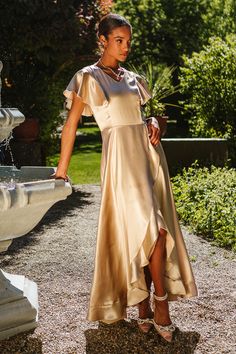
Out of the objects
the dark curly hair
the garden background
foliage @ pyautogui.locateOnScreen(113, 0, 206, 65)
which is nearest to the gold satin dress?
the dark curly hair

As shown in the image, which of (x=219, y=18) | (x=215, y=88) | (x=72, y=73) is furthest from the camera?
(x=219, y=18)

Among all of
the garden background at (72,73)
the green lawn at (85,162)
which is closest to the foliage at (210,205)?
the garden background at (72,73)

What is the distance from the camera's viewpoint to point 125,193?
287cm

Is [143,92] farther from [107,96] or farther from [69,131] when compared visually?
[69,131]

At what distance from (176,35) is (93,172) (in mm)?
10849

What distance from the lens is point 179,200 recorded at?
664cm

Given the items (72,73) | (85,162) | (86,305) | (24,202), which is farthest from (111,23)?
(85,162)

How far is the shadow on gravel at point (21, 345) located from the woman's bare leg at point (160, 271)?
0.69 m

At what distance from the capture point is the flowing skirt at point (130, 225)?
112 inches

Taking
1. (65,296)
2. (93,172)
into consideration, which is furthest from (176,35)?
(65,296)

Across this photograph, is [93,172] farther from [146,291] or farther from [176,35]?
[176,35]

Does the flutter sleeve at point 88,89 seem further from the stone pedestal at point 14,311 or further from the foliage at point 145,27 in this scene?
the foliage at point 145,27

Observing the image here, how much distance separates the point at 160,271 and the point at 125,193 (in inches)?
18.2

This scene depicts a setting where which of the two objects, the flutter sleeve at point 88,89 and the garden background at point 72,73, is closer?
the flutter sleeve at point 88,89
